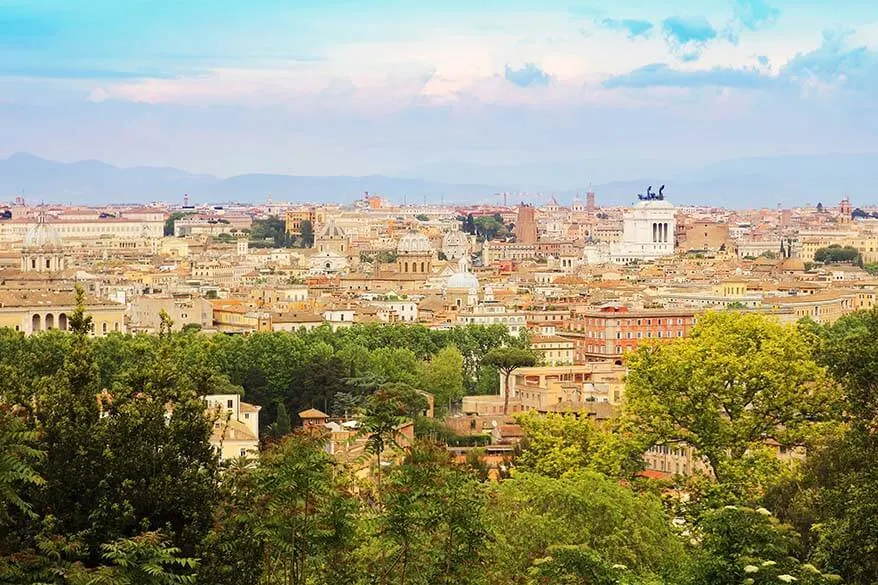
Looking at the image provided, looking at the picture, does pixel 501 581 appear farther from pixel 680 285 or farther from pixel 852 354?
pixel 680 285

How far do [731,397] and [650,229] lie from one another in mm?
124631

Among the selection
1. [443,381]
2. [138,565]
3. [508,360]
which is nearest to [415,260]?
[508,360]

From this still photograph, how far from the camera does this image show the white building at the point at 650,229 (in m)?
145

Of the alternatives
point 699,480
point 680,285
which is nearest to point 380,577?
point 699,480

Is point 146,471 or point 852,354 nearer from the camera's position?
point 146,471

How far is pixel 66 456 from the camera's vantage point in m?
13.8

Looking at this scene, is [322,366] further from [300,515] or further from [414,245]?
[414,245]

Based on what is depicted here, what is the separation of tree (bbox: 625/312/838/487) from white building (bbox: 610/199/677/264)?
4723 inches

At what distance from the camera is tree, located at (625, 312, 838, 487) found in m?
23.3

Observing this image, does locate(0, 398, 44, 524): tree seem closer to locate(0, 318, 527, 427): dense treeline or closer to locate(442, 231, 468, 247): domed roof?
locate(0, 318, 527, 427): dense treeline

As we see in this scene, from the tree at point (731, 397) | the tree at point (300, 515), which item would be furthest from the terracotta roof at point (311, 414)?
the tree at point (300, 515)

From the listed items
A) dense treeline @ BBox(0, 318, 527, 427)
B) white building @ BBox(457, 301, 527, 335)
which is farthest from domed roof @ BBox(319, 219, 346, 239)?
→ dense treeline @ BBox(0, 318, 527, 427)

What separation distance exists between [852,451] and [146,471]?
7.10 metres

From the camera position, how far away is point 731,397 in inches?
931
